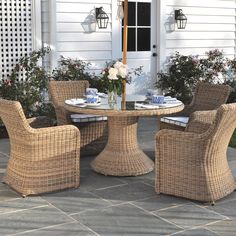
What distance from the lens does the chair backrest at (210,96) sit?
18.4 feet

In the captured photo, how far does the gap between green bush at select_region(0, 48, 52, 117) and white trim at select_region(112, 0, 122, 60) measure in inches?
47.6

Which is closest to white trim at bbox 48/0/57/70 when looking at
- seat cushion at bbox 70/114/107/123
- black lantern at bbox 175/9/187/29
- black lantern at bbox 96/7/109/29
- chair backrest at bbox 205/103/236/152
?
black lantern at bbox 96/7/109/29

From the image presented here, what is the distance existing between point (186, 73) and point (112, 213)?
478cm

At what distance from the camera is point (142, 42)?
8.37 m

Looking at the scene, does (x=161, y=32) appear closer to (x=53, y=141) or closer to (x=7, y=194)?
(x=53, y=141)

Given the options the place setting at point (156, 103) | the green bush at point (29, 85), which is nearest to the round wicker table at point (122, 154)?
the place setting at point (156, 103)

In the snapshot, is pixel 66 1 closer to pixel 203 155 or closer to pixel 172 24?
pixel 172 24

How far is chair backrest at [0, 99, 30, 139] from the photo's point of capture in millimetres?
4043

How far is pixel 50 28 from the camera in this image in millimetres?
7293

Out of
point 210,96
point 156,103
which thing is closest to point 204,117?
point 156,103

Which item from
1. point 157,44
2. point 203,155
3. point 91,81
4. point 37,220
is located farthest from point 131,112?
point 157,44

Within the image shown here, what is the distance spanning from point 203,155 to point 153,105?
3.09 ft

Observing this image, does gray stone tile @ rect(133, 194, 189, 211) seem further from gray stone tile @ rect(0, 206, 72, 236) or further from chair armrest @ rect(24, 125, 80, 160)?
chair armrest @ rect(24, 125, 80, 160)

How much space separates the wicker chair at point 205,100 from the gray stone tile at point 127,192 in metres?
1.05
